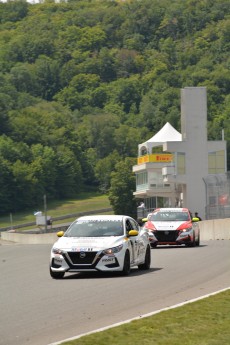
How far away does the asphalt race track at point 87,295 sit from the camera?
49.5 feet

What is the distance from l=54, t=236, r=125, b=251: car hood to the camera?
2320 centimetres

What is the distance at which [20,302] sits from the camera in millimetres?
18625

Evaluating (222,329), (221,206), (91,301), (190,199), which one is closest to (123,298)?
(91,301)

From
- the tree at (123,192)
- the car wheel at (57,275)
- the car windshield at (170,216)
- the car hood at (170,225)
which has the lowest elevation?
A: the car wheel at (57,275)

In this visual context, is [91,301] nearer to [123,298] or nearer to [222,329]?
[123,298]

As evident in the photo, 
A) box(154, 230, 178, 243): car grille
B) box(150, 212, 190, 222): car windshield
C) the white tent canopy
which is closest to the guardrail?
the white tent canopy

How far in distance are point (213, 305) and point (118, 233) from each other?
26.0ft

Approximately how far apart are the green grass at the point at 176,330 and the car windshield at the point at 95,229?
8165 millimetres

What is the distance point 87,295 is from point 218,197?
39926mm

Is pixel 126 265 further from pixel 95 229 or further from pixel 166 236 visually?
pixel 166 236

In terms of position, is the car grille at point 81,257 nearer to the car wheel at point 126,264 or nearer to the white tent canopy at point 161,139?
the car wheel at point 126,264

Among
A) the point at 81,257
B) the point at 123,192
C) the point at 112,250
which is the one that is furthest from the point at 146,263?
the point at 123,192

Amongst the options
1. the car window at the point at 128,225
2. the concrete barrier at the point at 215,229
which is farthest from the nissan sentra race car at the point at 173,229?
the car window at the point at 128,225

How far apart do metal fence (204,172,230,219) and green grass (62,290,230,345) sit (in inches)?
1592
